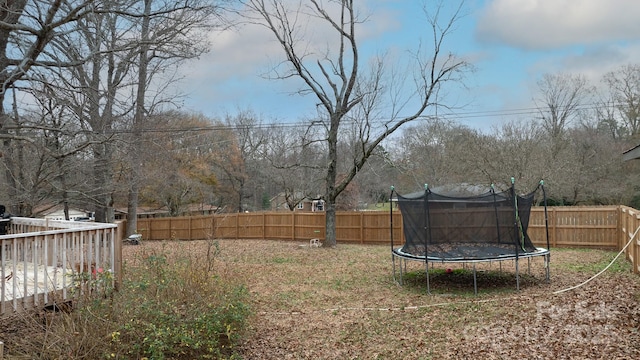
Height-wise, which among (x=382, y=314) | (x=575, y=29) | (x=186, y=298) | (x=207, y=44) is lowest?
(x=382, y=314)

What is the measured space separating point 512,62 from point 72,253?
12.4 meters

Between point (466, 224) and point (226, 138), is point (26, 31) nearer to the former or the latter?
point (466, 224)

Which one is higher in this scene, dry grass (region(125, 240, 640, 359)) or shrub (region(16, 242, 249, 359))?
shrub (region(16, 242, 249, 359))

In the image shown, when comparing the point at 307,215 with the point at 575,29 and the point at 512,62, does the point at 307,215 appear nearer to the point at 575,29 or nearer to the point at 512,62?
the point at 512,62

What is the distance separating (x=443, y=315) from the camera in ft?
23.8

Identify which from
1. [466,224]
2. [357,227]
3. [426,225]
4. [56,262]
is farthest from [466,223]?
[357,227]

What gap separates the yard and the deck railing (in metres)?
0.47

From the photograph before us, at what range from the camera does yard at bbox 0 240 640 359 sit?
577 centimetres

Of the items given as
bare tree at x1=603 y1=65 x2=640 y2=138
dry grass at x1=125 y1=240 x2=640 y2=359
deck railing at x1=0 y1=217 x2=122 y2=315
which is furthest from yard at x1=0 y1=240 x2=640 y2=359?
bare tree at x1=603 y1=65 x2=640 y2=138

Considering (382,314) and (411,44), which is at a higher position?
(411,44)

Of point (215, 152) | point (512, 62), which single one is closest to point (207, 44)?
point (512, 62)

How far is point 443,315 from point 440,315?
0.04m

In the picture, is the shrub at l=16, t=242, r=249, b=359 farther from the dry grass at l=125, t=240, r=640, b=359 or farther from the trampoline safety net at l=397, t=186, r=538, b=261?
the trampoline safety net at l=397, t=186, r=538, b=261

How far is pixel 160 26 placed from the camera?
30.2 feet
